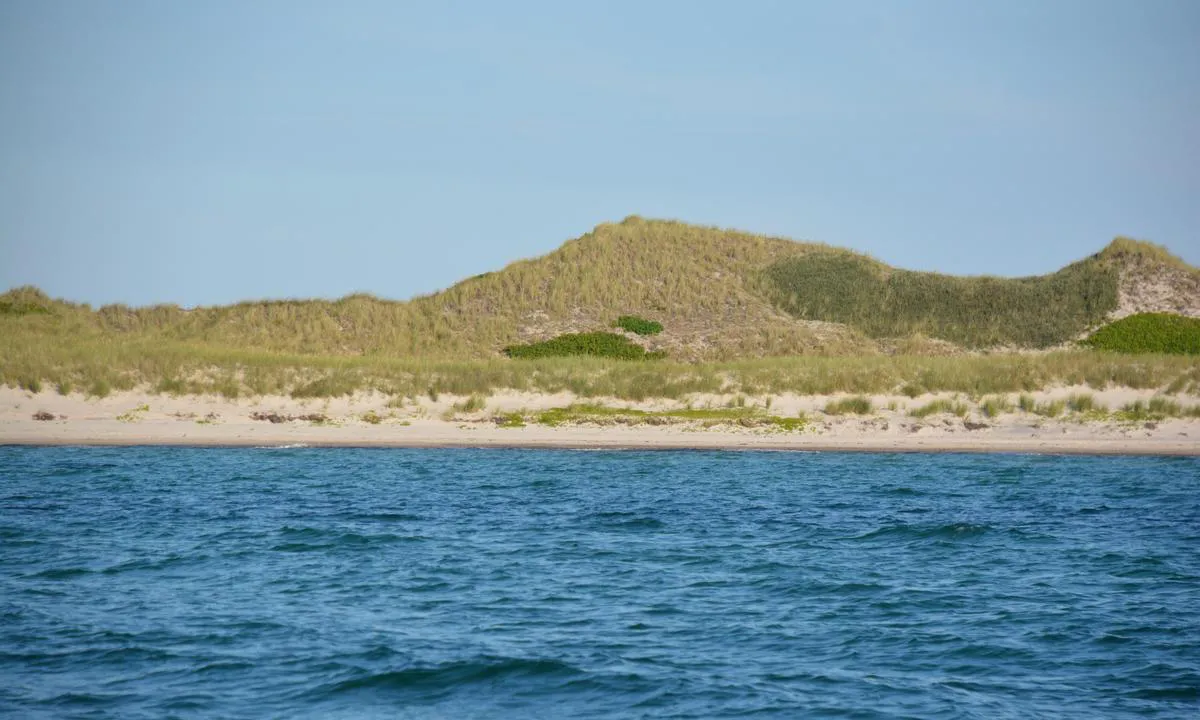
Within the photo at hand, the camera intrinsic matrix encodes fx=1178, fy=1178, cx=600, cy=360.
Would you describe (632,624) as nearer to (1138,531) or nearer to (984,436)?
(1138,531)

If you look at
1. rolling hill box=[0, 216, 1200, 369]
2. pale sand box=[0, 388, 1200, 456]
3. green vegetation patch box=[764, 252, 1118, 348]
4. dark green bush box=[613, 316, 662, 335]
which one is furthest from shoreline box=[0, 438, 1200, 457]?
green vegetation patch box=[764, 252, 1118, 348]

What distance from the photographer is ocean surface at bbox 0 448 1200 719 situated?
10.1 metres

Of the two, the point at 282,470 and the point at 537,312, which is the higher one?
the point at 537,312

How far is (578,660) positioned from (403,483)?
13190 millimetres

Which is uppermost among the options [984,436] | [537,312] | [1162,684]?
[537,312]

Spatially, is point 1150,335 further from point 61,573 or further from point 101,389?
point 61,573

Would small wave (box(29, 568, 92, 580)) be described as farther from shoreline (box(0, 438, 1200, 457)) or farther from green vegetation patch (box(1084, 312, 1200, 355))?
green vegetation patch (box(1084, 312, 1200, 355))

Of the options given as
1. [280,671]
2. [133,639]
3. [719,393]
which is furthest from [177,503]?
[719,393]

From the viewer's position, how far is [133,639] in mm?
11609

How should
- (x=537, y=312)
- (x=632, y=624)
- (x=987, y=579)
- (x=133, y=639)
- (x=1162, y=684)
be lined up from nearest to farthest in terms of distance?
(x=1162, y=684), (x=133, y=639), (x=632, y=624), (x=987, y=579), (x=537, y=312)

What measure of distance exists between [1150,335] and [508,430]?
3097 centimetres

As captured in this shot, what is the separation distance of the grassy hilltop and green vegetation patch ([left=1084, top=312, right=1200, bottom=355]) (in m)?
1.33

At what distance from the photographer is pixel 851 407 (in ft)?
107

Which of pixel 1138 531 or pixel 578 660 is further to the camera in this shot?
pixel 1138 531
